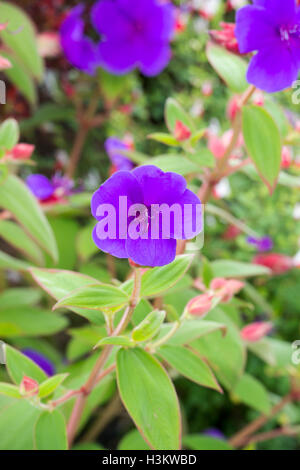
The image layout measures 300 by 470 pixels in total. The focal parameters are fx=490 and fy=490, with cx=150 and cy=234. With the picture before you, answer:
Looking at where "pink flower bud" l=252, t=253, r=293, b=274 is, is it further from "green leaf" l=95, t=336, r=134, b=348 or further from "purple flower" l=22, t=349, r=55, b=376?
"green leaf" l=95, t=336, r=134, b=348

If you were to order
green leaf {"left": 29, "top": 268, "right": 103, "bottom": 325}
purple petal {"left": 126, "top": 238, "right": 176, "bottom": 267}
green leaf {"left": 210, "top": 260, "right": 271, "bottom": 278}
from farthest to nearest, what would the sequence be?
green leaf {"left": 210, "top": 260, "right": 271, "bottom": 278} → green leaf {"left": 29, "top": 268, "right": 103, "bottom": 325} → purple petal {"left": 126, "top": 238, "right": 176, "bottom": 267}

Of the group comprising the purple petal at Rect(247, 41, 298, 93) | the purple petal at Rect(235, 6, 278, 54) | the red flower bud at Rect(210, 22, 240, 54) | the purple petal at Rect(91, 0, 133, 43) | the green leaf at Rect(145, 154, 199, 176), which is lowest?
the green leaf at Rect(145, 154, 199, 176)

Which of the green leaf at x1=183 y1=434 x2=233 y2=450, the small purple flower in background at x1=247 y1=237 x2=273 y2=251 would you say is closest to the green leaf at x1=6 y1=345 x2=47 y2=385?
the green leaf at x1=183 y1=434 x2=233 y2=450

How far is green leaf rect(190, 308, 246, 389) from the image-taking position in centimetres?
62

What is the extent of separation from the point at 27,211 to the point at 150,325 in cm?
25

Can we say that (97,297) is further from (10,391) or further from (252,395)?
(252,395)

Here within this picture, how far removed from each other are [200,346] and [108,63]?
70 cm

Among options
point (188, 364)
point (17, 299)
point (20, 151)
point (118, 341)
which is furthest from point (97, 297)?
point (17, 299)

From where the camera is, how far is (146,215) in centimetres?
39

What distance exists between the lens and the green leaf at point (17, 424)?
0.55 metres

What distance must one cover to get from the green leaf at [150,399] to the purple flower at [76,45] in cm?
76

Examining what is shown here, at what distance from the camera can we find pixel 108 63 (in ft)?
3.51

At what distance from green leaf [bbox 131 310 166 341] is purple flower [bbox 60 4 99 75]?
0.76 meters

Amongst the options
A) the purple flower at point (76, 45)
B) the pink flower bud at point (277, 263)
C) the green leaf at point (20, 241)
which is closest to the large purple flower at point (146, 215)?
the green leaf at point (20, 241)
